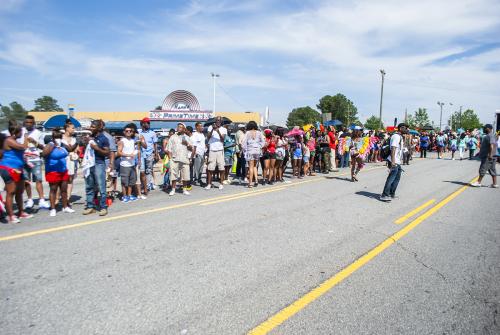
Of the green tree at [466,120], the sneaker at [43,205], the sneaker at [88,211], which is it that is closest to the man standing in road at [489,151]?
the sneaker at [88,211]

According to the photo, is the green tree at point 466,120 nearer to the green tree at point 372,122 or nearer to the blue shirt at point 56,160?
the green tree at point 372,122

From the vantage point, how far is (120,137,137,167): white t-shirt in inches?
305

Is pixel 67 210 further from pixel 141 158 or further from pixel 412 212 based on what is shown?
pixel 412 212

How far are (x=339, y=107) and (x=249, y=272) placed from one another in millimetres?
79895

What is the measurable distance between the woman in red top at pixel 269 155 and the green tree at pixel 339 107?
70.6 metres

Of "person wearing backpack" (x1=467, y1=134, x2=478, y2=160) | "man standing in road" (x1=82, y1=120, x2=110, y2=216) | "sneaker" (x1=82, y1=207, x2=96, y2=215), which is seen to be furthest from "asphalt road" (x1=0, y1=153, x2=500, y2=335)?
"person wearing backpack" (x1=467, y1=134, x2=478, y2=160)

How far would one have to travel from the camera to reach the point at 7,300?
3.20 meters

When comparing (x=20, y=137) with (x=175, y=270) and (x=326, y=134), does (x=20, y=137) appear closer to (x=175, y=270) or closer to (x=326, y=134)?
(x=175, y=270)

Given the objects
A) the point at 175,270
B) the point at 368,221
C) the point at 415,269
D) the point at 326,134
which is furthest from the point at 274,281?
the point at 326,134

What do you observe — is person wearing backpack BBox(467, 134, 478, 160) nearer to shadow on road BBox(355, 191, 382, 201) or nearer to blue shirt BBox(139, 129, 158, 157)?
shadow on road BBox(355, 191, 382, 201)

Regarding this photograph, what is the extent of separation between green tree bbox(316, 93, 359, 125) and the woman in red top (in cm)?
7059

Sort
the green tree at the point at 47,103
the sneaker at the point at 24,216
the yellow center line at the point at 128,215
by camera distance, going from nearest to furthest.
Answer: the yellow center line at the point at 128,215 → the sneaker at the point at 24,216 → the green tree at the point at 47,103

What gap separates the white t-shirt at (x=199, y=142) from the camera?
377 inches

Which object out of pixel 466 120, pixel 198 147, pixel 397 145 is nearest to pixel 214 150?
pixel 198 147
